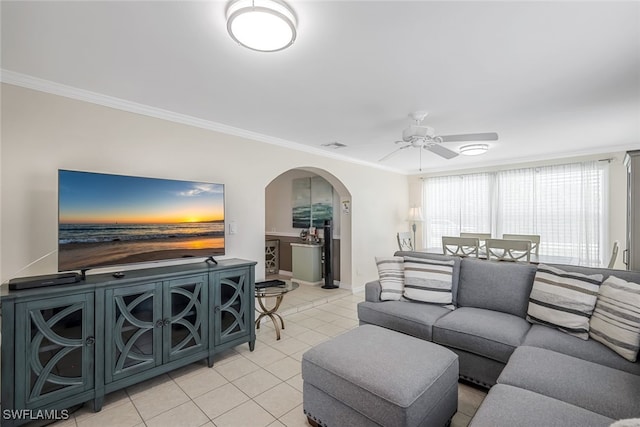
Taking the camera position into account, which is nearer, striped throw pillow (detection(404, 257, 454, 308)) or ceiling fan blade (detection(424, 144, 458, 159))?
striped throw pillow (detection(404, 257, 454, 308))

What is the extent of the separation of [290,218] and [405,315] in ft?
13.6

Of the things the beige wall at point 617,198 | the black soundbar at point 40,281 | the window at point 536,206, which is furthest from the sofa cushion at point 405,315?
the beige wall at point 617,198

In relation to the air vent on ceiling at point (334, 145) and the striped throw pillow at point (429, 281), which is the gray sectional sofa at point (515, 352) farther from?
the air vent on ceiling at point (334, 145)

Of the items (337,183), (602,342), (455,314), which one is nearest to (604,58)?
(602,342)

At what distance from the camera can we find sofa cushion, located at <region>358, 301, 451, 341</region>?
2.54 m

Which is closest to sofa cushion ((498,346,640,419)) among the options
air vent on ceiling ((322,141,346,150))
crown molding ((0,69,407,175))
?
air vent on ceiling ((322,141,346,150))

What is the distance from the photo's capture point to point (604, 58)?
2.01 m

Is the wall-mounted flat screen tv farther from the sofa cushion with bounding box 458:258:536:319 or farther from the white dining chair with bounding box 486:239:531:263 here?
the white dining chair with bounding box 486:239:531:263

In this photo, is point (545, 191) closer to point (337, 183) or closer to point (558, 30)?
point (337, 183)

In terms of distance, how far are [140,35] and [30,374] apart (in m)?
2.19

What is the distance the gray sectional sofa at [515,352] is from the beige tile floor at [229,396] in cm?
44

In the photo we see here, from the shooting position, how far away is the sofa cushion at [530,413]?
3.96 ft

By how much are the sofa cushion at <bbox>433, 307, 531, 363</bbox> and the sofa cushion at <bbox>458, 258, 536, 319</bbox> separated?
3.7 inches

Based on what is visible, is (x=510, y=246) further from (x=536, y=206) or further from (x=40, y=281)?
(x=40, y=281)
